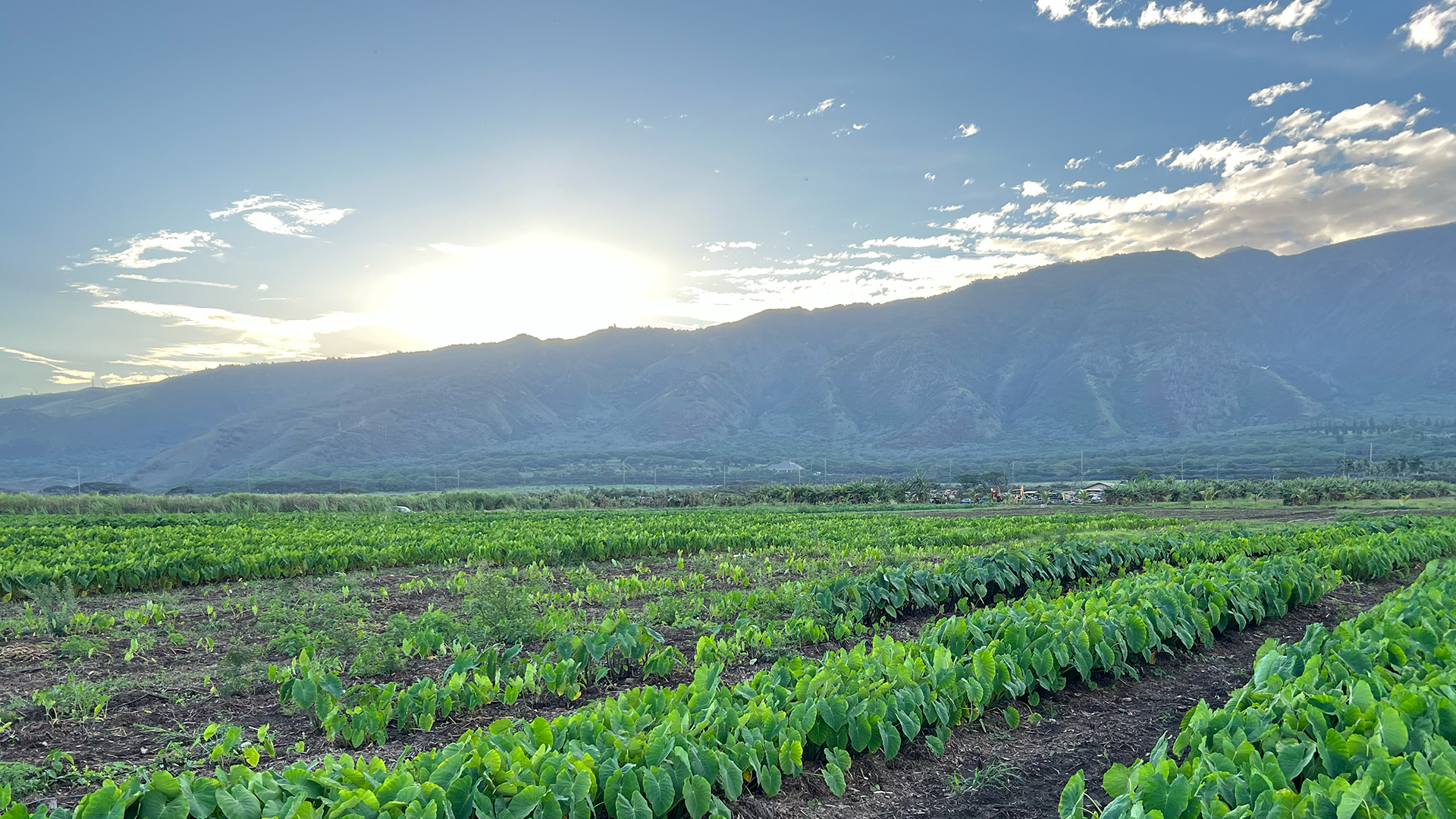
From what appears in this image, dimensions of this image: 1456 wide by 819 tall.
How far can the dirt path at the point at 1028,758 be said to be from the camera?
5375mm

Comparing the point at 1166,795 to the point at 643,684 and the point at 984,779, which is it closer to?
the point at 984,779

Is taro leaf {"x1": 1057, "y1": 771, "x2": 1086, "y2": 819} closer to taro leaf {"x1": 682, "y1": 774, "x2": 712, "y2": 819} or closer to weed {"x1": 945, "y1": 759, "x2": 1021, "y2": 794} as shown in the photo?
taro leaf {"x1": 682, "y1": 774, "x2": 712, "y2": 819}

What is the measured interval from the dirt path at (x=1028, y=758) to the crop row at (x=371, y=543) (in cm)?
1109

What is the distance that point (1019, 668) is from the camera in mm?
7395

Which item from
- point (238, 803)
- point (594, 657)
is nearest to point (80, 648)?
point (594, 657)

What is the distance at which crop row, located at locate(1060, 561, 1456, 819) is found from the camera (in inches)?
138

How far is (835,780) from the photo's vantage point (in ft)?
17.2

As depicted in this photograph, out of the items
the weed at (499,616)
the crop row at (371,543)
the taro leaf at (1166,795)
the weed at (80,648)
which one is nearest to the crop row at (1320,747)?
the taro leaf at (1166,795)

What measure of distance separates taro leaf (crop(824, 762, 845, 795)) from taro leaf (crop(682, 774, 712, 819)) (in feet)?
3.70

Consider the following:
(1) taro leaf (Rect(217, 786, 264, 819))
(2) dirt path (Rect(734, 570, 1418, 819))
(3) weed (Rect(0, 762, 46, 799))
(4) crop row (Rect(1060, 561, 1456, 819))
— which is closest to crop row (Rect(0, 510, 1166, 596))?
(3) weed (Rect(0, 762, 46, 799))

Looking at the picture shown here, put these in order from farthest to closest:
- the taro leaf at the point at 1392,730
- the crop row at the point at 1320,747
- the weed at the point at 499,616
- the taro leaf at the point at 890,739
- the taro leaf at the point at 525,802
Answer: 1. the weed at the point at 499,616
2. the taro leaf at the point at 890,739
3. the taro leaf at the point at 1392,730
4. the taro leaf at the point at 525,802
5. the crop row at the point at 1320,747

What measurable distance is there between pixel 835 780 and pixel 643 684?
10.7 feet

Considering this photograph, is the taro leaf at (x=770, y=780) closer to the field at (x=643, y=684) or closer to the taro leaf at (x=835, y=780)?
the field at (x=643, y=684)

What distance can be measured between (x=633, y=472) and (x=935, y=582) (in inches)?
6276
